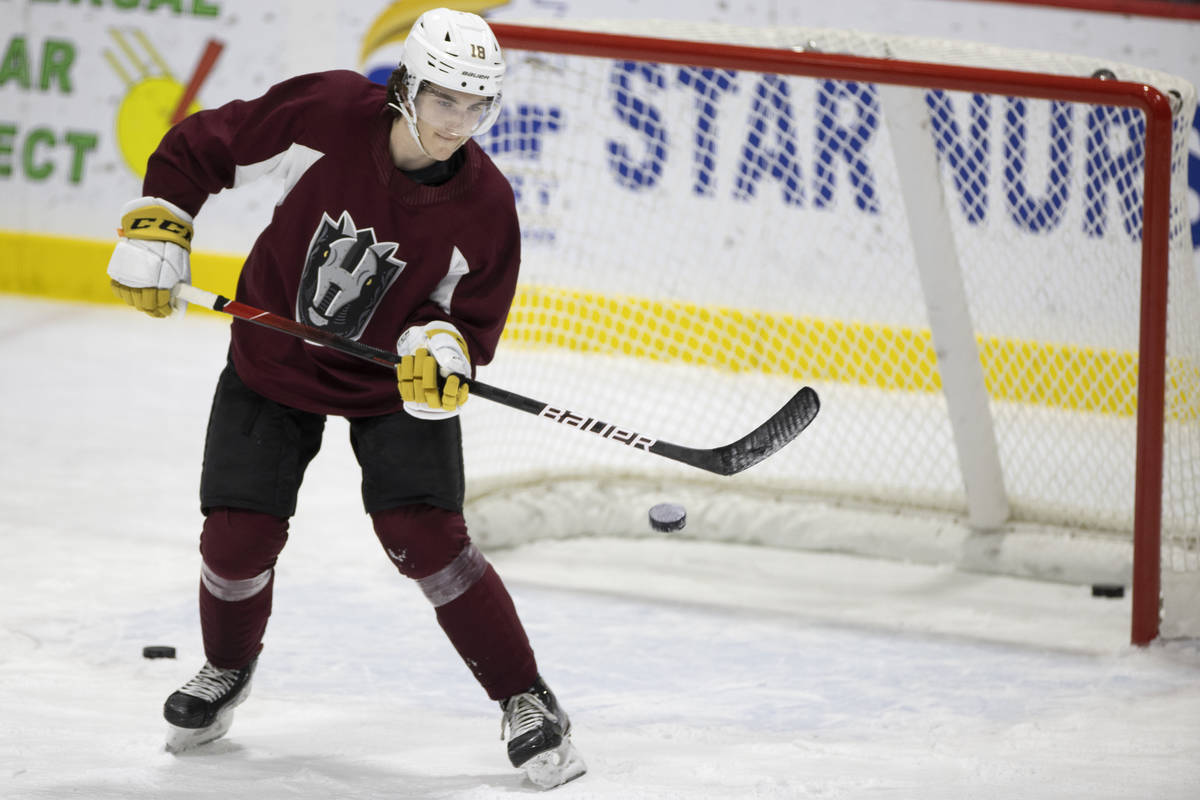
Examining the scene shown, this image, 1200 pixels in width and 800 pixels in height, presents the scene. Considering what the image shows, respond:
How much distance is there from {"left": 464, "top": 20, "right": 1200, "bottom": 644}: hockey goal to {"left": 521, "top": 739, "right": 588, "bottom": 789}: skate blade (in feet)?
4.33

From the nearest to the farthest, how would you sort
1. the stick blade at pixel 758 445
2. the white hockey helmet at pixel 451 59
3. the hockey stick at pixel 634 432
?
the white hockey helmet at pixel 451 59, the hockey stick at pixel 634 432, the stick blade at pixel 758 445

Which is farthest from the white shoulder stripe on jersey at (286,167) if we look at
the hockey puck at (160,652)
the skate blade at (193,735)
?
the hockey puck at (160,652)

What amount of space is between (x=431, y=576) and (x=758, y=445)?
0.52 meters

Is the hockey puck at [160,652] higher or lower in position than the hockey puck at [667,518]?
lower

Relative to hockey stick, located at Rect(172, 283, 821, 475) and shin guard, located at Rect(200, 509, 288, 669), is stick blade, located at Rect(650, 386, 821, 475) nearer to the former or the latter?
hockey stick, located at Rect(172, 283, 821, 475)

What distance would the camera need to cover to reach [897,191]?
4539 millimetres

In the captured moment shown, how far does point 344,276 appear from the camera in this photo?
2.25 metres

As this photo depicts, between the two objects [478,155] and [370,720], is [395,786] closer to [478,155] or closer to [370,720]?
[370,720]

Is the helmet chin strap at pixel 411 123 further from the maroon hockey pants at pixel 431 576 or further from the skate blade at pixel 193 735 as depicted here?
the skate blade at pixel 193 735

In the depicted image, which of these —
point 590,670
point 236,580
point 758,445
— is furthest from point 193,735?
point 758,445

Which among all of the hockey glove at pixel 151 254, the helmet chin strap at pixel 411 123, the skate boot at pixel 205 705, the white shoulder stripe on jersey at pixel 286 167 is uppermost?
the helmet chin strap at pixel 411 123

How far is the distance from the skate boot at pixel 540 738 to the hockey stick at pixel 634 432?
398 mm

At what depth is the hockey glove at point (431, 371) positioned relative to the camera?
2.15m

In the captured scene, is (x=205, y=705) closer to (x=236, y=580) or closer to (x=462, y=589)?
(x=236, y=580)
